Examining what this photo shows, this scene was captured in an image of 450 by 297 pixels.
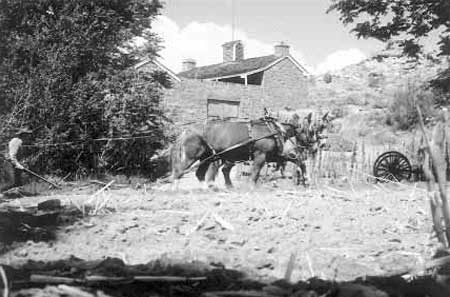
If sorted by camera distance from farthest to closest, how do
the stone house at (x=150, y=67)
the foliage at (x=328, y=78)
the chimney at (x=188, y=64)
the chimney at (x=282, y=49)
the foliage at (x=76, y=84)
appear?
the foliage at (x=328, y=78)
the chimney at (x=188, y=64)
the chimney at (x=282, y=49)
the stone house at (x=150, y=67)
the foliage at (x=76, y=84)

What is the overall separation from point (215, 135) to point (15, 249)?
6.70 metres

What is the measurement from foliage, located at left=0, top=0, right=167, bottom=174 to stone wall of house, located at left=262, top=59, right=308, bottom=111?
51.9 feet

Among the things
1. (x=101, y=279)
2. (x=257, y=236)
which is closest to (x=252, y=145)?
(x=257, y=236)

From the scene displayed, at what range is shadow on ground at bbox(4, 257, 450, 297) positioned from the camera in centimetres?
404

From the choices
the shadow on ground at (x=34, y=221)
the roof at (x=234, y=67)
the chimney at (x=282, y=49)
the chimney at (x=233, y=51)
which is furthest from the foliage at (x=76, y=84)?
the chimney at (x=233, y=51)

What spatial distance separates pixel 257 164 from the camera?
497 inches

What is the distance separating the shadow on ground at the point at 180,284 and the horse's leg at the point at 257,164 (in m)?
7.65

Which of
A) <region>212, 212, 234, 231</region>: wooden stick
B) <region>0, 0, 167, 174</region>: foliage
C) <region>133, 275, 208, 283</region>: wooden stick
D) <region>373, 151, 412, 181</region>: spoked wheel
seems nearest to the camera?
<region>133, 275, 208, 283</region>: wooden stick

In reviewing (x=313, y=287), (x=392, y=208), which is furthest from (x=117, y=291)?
(x=392, y=208)

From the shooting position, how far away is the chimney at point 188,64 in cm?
3903

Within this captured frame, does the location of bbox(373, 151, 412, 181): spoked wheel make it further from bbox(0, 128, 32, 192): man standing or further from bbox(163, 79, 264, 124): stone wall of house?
bbox(163, 79, 264, 124): stone wall of house

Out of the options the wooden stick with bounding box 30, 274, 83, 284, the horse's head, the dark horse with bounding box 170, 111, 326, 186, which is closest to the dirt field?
the wooden stick with bounding box 30, 274, 83, 284

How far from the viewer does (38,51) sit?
1427 centimetres

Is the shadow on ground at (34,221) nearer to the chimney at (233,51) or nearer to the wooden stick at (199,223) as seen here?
the wooden stick at (199,223)
